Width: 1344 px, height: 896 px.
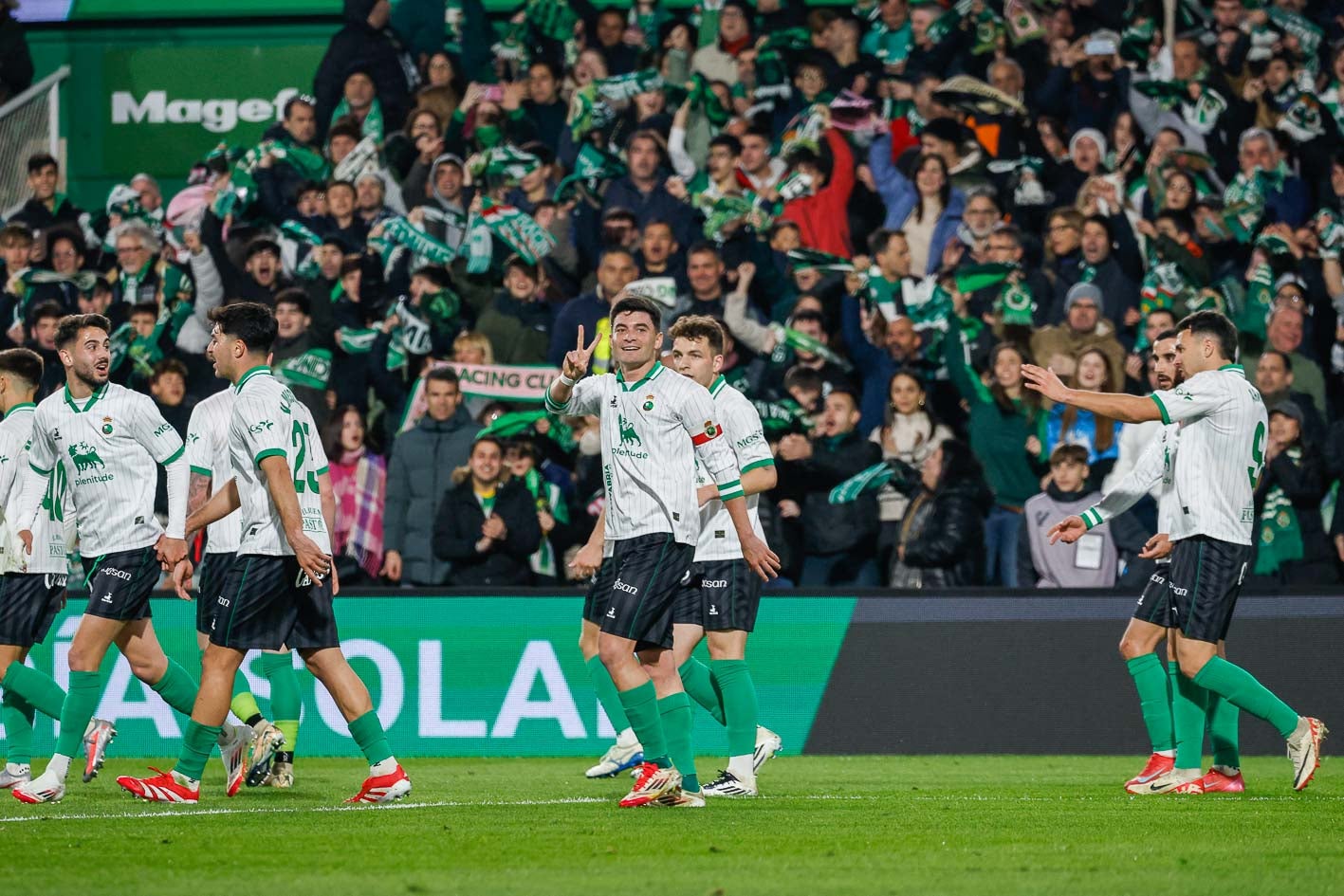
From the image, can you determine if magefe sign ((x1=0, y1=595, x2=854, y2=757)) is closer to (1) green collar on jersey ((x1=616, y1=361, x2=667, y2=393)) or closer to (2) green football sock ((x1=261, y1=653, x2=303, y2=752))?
(2) green football sock ((x1=261, y1=653, x2=303, y2=752))

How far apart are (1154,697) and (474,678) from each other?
507 cm

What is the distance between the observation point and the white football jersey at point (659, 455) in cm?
827

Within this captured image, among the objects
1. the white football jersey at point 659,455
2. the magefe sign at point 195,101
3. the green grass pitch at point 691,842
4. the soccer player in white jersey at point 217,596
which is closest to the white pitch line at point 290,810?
the green grass pitch at point 691,842

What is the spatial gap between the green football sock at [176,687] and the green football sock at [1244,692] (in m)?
5.31

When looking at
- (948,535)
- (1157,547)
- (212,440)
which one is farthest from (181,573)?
(948,535)

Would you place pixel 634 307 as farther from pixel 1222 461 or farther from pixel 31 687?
pixel 31 687

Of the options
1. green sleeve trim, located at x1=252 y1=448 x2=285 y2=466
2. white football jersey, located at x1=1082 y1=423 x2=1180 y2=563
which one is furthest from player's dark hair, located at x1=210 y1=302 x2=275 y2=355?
white football jersey, located at x1=1082 y1=423 x2=1180 y2=563

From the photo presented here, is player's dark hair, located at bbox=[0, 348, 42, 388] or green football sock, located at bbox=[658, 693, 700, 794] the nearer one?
green football sock, located at bbox=[658, 693, 700, 794]

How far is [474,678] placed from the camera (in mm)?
12852

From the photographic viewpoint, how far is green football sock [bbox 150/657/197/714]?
9.84 meters

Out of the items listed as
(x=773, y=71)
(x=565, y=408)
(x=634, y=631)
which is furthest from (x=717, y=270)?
(x=634, y=631)

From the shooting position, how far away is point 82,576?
14047mm

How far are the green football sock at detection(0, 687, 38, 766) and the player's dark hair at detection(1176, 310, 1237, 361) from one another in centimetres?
651

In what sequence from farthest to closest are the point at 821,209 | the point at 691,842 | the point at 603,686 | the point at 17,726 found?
the point at 821,209
the point at 603,686
the point at 17,726
the point at 691,842
